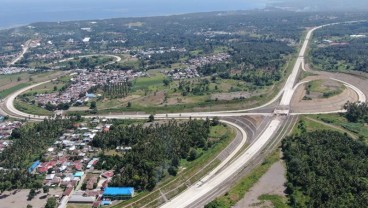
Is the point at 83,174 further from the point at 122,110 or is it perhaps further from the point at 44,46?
the point at 44,46

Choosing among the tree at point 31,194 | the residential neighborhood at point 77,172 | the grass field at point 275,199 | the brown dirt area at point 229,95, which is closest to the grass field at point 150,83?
the brown dirt area at point 229,95

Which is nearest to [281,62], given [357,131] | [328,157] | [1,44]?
[357,131]

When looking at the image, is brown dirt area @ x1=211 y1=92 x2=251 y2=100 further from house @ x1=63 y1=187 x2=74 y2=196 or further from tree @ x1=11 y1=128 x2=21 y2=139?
house @ x1=63 y1=187 x2=74 y2=196

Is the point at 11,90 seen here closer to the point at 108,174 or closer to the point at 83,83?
the point at 83,83

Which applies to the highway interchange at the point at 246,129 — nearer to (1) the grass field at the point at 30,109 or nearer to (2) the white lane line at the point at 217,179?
(2) the white lane line at the point at 217,179

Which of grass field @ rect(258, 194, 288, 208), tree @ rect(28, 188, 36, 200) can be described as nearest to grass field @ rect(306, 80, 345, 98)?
grass field @ rect(258, 194, 288, 208)
